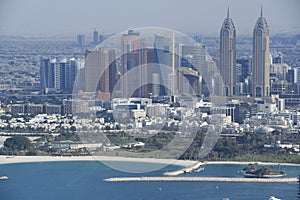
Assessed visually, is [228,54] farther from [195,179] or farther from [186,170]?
[195,179]

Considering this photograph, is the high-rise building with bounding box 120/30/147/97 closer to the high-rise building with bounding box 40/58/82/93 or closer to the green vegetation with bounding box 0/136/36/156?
the high-rise building with bounding box 40/58/82/93

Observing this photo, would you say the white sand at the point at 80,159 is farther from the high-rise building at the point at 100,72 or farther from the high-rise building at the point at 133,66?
the high-rise building at the point at 133,66

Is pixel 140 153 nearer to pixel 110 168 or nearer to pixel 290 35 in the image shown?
pixel 110 168

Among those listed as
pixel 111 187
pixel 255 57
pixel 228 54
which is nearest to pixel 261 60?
pixel 255 57

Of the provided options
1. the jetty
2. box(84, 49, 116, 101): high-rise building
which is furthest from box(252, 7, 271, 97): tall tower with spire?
the jetty

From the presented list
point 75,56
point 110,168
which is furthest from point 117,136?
point 75,56

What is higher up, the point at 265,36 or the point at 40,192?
the point at 265,36

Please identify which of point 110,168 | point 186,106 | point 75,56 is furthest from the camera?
point 75,56
